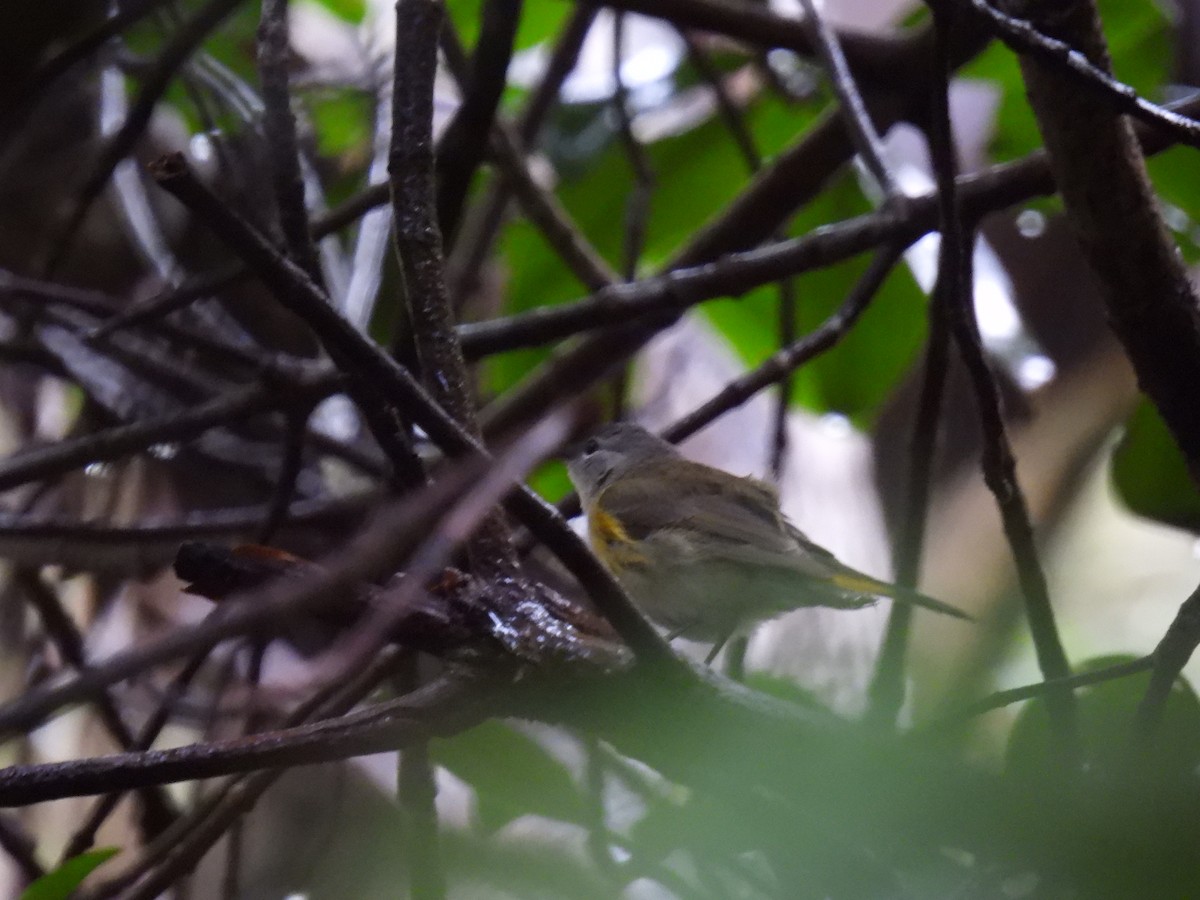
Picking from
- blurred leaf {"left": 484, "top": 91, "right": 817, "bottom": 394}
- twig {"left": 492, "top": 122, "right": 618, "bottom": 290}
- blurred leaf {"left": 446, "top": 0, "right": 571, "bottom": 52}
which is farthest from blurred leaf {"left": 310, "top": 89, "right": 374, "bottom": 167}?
twig {"left": 492, "top": 122, "right": 618, "bottom": 290}

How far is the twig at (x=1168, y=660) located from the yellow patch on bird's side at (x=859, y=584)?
660mm

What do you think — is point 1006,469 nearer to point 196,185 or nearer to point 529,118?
point 196,185

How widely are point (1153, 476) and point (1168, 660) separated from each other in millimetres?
915

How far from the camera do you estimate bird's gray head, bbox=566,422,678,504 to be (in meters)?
2.57

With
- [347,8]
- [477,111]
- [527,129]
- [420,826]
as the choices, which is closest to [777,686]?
[420,826]

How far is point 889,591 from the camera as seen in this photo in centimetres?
162

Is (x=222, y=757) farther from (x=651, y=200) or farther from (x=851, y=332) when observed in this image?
(x=651, y=200)

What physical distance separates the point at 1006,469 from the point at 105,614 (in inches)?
72.3

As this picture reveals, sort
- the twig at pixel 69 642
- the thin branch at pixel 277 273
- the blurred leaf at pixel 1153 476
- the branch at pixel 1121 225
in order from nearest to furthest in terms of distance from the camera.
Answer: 1. the thin branch at pixel 277 273
2. the branch at pixel 1121 225
3. the blurred leaf at pixel 1153 476
4. the twig at pixel 69 642

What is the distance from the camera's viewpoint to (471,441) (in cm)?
74

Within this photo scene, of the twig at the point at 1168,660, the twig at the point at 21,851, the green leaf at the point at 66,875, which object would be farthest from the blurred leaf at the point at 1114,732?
the twig at the point at 21,851

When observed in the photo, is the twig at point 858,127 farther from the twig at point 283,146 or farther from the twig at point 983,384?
the twig at point 283,146

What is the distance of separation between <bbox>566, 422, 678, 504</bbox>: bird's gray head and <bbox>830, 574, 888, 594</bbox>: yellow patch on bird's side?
2.42 ft

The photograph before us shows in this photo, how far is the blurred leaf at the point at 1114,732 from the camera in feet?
2.39
